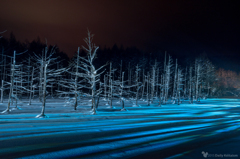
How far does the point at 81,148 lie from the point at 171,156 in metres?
3.51

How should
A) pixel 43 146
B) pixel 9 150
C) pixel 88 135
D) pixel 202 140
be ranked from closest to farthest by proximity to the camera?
pixel 9 150 → pixel 43 146 → pixel 202 140 → pixel 88 135

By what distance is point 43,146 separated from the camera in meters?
8.05

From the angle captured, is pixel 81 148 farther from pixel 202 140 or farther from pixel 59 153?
pixel 202 140

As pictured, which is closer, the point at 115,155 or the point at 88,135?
the point at 115,155

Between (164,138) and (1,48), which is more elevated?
(1,48)

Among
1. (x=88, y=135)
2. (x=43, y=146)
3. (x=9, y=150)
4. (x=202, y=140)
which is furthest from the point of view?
(x=88, y=135)

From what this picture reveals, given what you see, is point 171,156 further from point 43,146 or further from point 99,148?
point 43,146

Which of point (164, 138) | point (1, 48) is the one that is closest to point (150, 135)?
point (164, 138)

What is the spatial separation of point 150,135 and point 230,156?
13.4ft

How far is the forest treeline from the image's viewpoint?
21.2m

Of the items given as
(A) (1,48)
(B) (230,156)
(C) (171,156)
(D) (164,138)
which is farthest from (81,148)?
(A) (1,48)

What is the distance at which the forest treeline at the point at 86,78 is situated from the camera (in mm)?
21156

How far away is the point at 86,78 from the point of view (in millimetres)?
20609

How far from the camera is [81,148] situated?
25.6 ft
